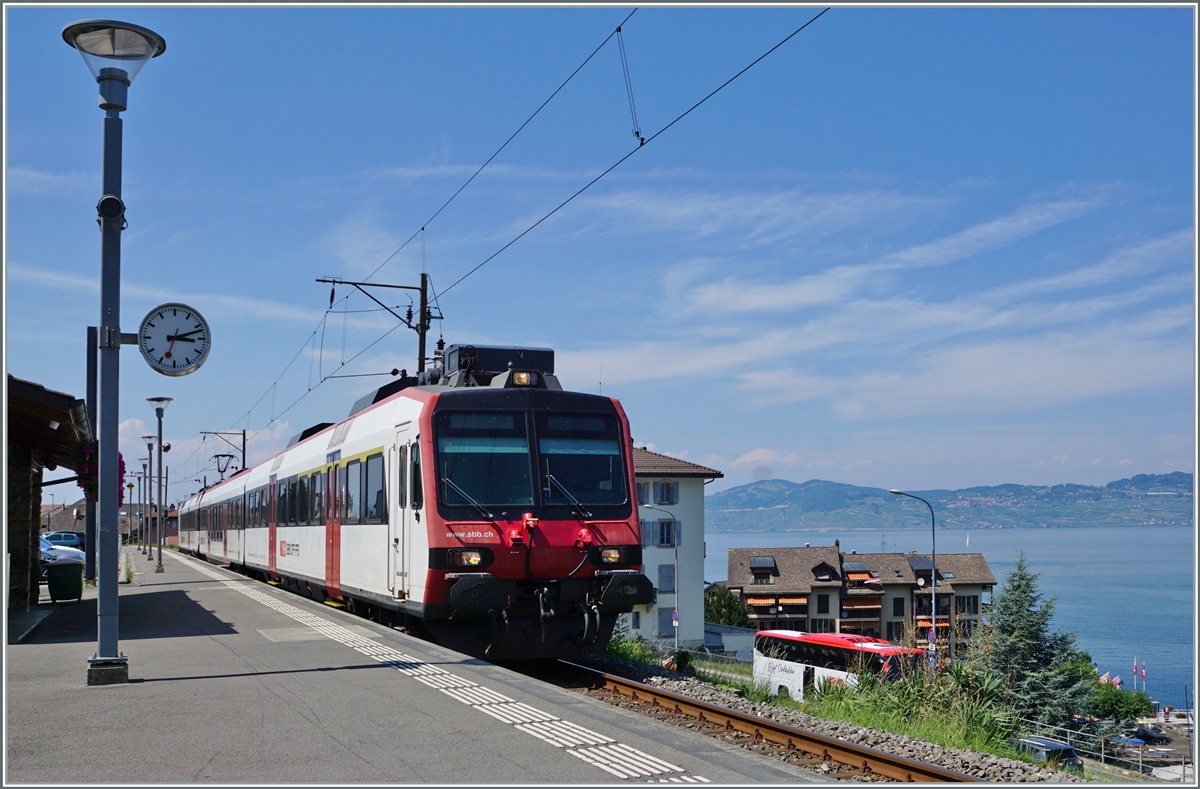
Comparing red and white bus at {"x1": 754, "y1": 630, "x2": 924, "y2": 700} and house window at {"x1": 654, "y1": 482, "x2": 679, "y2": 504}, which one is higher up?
house window at {"x1": 654, "y1": 482, "x2": 679, "y2": 504}

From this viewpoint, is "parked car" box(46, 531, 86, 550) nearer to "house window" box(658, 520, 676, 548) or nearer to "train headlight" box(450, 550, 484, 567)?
"house window" box(658, 520, 676, 548)

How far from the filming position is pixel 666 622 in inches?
2271

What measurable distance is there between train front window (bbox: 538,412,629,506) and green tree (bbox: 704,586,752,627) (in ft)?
185

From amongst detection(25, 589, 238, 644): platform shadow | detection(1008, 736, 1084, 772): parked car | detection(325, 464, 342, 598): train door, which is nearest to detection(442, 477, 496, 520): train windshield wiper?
detection(25, 589, 238, 644): platform shadow

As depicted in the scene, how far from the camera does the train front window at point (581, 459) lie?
12.4 meters

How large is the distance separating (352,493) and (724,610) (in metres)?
54.6

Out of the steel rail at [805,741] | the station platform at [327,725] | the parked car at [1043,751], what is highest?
the station platform at [327,725]

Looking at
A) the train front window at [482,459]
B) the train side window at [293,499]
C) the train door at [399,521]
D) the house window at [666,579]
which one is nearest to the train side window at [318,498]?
the train side window at [293,499]

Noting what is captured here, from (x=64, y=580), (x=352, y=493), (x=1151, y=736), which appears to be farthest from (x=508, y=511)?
(x=1151, y=736)

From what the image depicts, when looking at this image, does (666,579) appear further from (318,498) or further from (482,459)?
(482,459)

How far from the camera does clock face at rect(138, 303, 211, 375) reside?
10.7 metres

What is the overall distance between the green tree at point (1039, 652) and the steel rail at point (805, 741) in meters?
32.8

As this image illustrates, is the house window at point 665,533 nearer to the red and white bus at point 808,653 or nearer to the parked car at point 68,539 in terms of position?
the red and white bus at point 808,653

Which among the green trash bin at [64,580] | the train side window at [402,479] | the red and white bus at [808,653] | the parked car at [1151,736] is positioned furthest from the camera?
the parked car at [1151,736]
